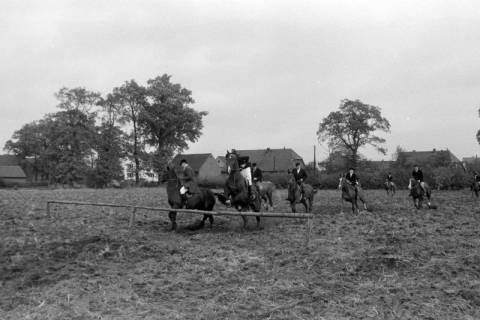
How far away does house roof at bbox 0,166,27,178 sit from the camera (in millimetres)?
91994

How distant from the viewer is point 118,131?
59438mm

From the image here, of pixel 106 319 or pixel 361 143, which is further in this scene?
pixel 361 143

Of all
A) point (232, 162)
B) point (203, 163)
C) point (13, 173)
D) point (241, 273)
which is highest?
point (203, 163)

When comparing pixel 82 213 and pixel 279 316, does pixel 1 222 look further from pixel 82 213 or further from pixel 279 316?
pixel 279 316

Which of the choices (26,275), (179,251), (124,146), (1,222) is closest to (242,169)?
(179,251)

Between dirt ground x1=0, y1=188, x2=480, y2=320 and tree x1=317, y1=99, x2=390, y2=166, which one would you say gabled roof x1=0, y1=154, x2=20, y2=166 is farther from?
dirt ground x1=0, y1=188, x2=480, y2=320

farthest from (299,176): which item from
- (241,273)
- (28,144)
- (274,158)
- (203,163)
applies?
(28,144)

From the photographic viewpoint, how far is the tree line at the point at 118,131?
57.3 meters

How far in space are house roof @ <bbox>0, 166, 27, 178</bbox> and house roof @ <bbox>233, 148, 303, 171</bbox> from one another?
46902mm

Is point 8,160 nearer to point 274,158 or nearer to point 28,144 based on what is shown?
point 28,144

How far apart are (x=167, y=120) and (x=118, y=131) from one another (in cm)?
702

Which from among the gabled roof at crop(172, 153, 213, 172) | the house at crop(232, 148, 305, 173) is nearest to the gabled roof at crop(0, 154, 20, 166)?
the gabled roof at crop(172, 153, 213, 172)

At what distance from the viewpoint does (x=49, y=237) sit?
12.2m

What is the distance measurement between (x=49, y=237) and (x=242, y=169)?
6.21 metres
